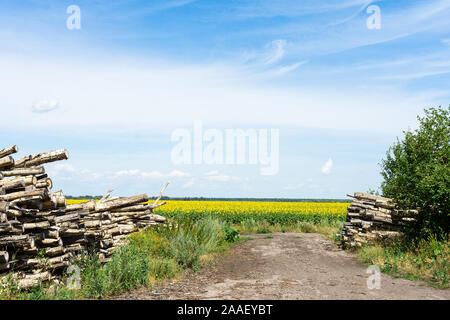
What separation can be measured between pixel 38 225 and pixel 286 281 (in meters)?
6.07

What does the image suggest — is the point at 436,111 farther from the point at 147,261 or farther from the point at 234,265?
the point at 147,261

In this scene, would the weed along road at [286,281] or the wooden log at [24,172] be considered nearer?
the weed along road at [286,281]

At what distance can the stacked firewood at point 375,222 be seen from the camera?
15164mm

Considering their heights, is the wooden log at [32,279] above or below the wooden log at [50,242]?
below

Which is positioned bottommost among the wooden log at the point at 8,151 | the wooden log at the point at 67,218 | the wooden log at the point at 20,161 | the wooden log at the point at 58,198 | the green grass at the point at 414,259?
the green grass at the point at 414,259

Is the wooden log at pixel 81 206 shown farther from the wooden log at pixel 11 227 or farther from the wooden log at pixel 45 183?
the wooden log at pixel 11 227

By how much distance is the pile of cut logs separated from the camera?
8.62 metres

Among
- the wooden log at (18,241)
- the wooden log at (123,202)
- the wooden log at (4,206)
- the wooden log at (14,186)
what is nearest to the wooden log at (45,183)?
the wooden log at (14,186)

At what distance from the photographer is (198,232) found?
48.6 feet

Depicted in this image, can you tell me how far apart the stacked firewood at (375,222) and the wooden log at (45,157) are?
1110 cm

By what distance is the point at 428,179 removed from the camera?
1322cm

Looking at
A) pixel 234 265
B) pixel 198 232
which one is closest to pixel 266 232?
pixel 198 232

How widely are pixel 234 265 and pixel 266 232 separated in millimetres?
10239
